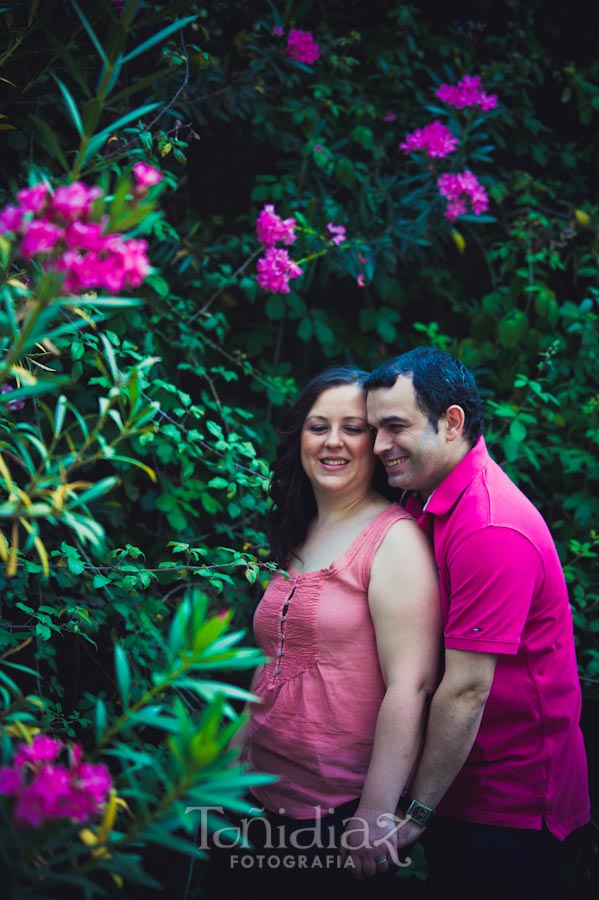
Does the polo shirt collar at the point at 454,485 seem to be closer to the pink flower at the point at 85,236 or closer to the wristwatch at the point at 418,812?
the wristwatch at the point at 418,812

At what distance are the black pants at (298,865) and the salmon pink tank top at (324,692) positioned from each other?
0.04 meters

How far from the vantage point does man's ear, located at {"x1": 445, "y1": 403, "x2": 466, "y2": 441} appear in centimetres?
198

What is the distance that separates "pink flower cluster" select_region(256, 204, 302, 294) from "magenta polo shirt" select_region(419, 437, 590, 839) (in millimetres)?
1122

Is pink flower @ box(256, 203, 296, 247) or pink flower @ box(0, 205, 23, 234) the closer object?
pink flower @ box(0, 205, 23, 234)

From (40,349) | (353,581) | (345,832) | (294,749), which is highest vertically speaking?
(40,349)

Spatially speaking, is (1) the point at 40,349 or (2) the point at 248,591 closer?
(1) the point at 40,349

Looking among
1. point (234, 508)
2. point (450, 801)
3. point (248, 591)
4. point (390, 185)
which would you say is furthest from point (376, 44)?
point (450, 801)

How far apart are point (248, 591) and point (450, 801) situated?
1169 mm

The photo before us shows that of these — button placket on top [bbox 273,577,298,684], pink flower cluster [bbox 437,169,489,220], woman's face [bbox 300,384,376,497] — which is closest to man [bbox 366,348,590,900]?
woman's face [bbox 300,384,376,497]

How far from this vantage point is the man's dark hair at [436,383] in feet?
6.48

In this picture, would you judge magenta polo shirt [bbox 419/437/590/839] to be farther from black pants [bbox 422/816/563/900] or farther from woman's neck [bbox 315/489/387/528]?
woman's neck [bbox 315/489/387/528]

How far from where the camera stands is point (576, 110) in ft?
12.1

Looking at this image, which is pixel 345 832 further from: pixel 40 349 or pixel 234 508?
pixel 40 349

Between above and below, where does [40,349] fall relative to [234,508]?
above
